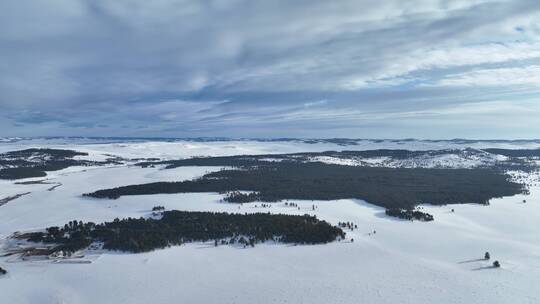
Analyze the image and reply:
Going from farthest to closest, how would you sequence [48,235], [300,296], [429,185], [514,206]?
[429,185] < [514,206] < [48,235] < [300,296]

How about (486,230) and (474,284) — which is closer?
(474,284)

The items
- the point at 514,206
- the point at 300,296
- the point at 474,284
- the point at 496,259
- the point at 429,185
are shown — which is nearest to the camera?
the point at 300,296

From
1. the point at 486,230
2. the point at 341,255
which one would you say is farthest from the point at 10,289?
the point at 486,230

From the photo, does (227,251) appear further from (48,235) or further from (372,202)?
(372,202)

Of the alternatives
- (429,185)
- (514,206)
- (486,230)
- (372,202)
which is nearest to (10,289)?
(486,230)

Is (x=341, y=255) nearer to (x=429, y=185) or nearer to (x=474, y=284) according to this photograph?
(x=474, y=284)

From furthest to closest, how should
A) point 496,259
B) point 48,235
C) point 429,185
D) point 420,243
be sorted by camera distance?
point 429,185
point 48,235
point 420,243
point 496,259

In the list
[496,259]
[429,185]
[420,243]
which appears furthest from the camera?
[429,185]

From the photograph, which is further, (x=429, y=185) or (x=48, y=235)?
(x=429, y=185)

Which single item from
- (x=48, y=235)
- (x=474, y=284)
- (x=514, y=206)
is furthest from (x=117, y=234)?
(x=514, y=206)
